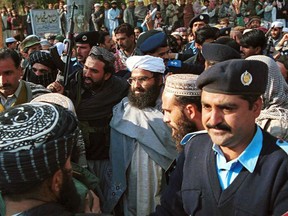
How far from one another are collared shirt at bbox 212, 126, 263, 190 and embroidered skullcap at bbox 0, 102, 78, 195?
0.81 metres

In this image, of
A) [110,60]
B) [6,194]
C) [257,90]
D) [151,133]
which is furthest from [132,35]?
[6,194]

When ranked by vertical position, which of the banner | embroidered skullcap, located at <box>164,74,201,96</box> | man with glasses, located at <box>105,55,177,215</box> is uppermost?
embroidered skullcap, located at <box>164,74,201,96</box>

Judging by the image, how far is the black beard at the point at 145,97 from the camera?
3.44 m

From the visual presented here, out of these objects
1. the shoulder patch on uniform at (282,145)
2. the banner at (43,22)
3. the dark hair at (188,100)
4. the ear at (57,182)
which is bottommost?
the banner at (43,22)

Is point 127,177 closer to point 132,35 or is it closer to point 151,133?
point 151,133

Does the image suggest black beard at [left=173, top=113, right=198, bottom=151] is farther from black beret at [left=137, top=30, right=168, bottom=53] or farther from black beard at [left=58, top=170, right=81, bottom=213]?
black beret at [left=137, top=30, right=168, bottom=53]

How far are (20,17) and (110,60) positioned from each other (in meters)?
17.6

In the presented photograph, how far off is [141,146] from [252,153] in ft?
4.76

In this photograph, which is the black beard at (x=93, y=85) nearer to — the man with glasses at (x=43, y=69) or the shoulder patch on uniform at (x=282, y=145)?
the man with glasses at (x=43, y=69)

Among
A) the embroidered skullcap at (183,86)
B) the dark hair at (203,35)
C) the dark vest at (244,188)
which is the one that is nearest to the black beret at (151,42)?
the dark hair at (203,35)

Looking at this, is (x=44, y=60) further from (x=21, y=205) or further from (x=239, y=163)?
(x=21, y=205)

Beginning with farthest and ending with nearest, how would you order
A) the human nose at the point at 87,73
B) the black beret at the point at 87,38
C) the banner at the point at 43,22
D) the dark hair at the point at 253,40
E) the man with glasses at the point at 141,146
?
the banner at the point at 43,22
the black beret at the point at 87,38
the dark hair at the point at 253,40
the human nose at the point at 87,73
the man with glasses at the point at 141,146

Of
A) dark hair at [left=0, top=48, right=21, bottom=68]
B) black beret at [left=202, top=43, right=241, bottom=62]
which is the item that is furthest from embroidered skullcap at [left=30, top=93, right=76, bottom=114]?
black beret at [left=202, top=43, right=241, bottom=62]

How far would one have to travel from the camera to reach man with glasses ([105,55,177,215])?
3340 mm
